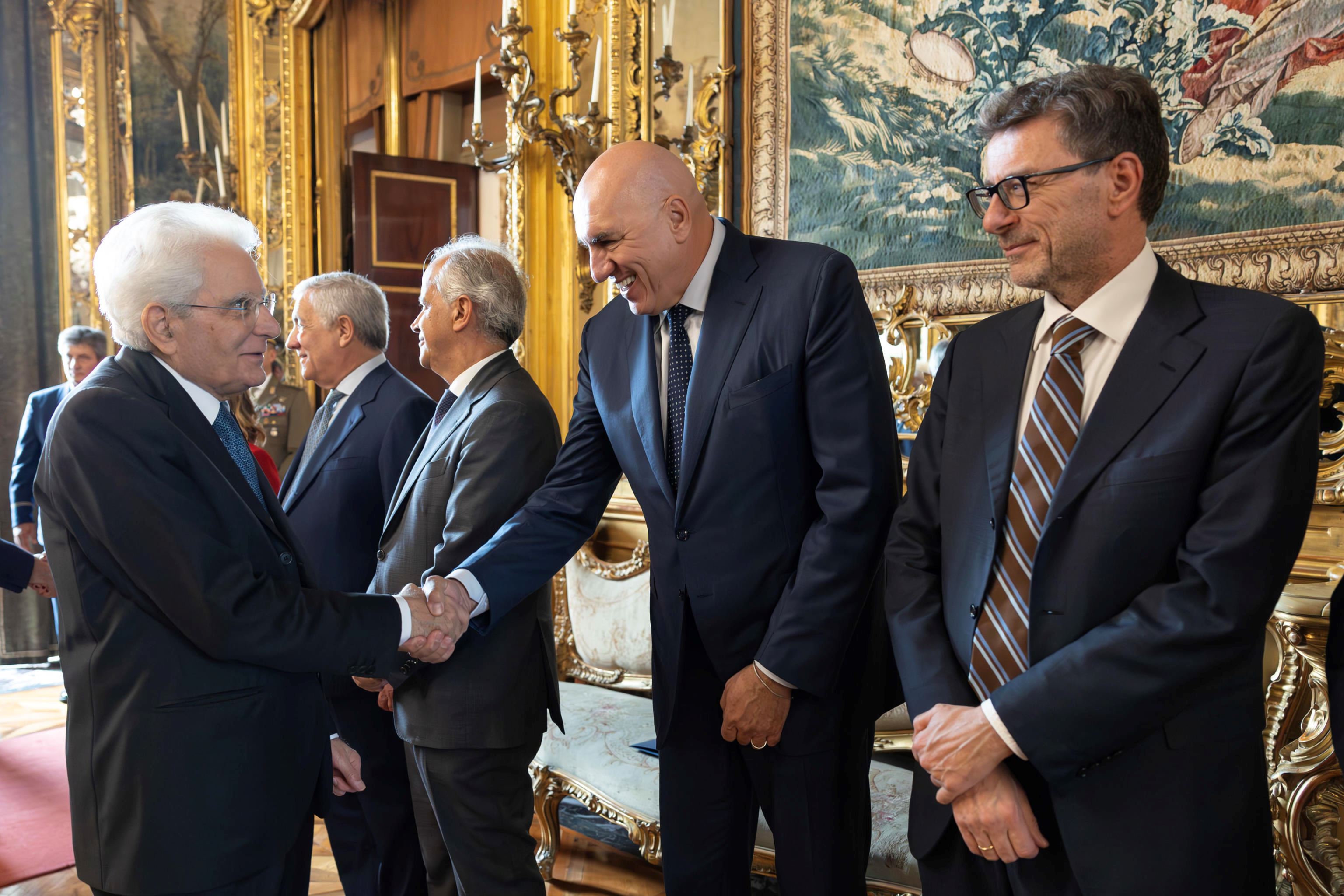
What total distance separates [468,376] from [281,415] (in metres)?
4.68

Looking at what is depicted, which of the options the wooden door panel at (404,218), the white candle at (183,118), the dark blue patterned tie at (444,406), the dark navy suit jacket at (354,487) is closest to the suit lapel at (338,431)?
the dark navy suit jacket at (354,487)

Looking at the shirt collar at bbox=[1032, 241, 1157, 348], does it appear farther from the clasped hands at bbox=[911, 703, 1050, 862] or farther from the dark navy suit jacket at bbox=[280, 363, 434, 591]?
the dark navy suit jacket at bbox=[280, 363, 434, 591]

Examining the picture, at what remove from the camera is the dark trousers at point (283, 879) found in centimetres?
153

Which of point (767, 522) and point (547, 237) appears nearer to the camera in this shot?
point (767, 522)

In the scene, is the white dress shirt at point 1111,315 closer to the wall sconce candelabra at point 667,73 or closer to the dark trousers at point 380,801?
the dark trousers at point 380,801

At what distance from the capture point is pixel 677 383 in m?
1.84

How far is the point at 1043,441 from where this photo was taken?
4.64ft

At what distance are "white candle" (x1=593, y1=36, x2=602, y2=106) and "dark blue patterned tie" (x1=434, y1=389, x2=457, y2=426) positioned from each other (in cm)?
209

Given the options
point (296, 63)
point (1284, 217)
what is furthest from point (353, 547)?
point (296, 63)

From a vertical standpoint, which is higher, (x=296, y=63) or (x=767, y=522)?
(x=296, y=63)

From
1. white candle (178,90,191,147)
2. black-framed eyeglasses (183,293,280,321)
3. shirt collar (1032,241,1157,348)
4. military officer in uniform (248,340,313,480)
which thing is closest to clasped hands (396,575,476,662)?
black-framed eyeglasses (183,293,280,321)

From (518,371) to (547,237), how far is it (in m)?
2.43

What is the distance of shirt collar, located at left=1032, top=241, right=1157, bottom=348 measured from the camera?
1395mm

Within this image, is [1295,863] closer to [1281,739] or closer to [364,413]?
[1281,739]
